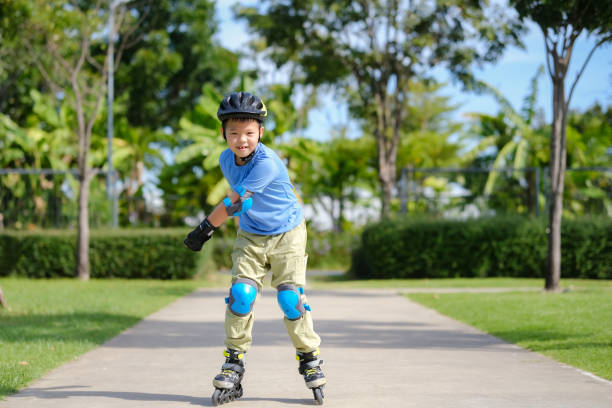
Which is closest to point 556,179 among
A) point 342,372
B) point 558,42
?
point 558,42

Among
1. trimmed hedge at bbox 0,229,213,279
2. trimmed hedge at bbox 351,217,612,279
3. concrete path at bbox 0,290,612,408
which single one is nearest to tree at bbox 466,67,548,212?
trimmed hedge at bbox 351,217,612,279

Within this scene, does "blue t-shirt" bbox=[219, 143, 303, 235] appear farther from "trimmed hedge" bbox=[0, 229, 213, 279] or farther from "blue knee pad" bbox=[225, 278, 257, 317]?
"trimmed hedge" bbox=[0, 229, 213, 279]

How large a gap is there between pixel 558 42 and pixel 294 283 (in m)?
9.69

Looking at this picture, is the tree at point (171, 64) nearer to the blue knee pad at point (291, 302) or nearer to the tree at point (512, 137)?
the tree at point (512, 137)

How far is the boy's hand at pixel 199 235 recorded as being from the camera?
4.51 metres

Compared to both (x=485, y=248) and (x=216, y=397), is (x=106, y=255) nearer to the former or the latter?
(x=485, y=248)

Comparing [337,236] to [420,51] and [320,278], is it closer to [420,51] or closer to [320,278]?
[320,278]

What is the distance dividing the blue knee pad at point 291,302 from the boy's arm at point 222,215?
0.53m

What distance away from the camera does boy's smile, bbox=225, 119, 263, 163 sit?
4602mm

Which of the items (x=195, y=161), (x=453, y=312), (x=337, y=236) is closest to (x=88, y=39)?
(x=195, y=161)

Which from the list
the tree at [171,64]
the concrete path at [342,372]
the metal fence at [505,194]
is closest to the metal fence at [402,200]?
the metal fence at [505,194]

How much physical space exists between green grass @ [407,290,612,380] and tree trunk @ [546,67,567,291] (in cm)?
52

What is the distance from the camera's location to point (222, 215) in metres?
4.57

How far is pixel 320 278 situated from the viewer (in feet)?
66.2
